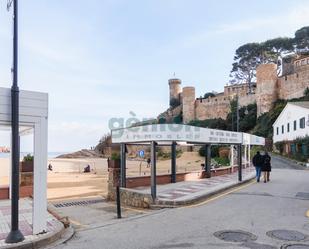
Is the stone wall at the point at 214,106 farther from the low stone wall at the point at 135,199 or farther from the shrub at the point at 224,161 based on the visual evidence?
the low stone wall at the point at 135,199

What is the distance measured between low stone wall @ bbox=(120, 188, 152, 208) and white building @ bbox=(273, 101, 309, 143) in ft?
90.0

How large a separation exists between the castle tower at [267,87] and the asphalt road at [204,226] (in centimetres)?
5078

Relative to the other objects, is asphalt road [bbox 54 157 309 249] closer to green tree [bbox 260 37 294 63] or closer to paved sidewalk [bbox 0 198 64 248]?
paved sidewalk [bbox 0 198 64 248]

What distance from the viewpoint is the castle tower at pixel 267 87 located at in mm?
60219

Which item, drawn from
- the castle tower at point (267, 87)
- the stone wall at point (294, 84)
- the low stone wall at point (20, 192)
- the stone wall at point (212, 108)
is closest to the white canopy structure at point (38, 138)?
the low stone wall at point (20, 192)

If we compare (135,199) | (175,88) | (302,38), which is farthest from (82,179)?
(175,88)

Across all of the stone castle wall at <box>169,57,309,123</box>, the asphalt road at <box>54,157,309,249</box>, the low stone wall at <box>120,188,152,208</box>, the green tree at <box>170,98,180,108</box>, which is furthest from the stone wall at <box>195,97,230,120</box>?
the asphalt road at <box>54,157,309,249</box>

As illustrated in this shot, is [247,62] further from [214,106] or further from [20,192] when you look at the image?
[20,192]

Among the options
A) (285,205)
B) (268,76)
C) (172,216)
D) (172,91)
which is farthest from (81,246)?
(172,91)

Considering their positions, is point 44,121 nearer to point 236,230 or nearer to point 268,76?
point 236,230

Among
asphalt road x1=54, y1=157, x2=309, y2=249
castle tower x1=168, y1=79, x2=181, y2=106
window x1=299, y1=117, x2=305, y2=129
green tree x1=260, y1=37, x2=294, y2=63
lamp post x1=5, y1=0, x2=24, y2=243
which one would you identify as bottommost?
asphalt road x1=54, y1=157, x2=309, y2=249

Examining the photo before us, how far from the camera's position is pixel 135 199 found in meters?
12.6

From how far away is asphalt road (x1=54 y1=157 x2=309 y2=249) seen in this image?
22.2ft

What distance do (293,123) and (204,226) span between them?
115ft
